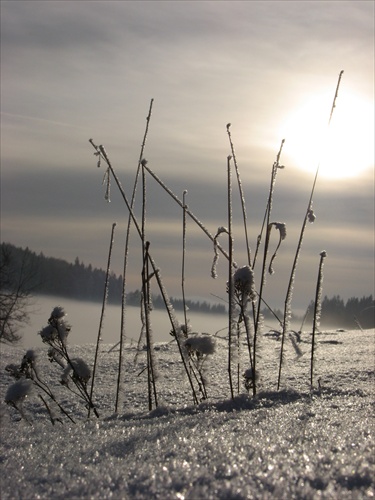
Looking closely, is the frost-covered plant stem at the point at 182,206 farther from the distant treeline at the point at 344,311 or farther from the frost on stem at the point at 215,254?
the distant treeline at the point at 344,311

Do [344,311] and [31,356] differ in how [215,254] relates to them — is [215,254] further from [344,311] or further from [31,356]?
[344,311]

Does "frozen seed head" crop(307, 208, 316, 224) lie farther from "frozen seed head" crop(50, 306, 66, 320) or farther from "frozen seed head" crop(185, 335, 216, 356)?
"frozen seed head" crop(50, 306, 66, 320)

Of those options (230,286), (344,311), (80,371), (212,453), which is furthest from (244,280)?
(344,311)

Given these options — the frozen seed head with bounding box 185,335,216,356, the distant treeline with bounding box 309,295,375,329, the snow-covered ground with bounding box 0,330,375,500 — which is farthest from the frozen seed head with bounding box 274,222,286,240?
the distant treeline with bounding box 309,295,375,329

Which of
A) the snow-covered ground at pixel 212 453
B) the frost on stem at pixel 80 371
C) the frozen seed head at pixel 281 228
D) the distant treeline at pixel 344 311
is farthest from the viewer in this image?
the distant treeline at pixel 344 311

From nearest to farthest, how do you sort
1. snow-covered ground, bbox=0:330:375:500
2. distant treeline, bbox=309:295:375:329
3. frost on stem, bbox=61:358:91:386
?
snow-covered ground, bbox=0:330:375:500 < frost on stem, bbox=61:358:91:386 < distant treeline, bbox=309:295:375:329

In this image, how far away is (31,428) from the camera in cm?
183

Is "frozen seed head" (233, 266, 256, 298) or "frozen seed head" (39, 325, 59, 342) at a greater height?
"frozen seed head" (233, 266, 256, 298)

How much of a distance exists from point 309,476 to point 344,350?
4213 mm

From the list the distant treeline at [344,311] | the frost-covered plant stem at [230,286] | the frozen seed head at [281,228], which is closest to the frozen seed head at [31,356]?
the frost-covered plant stem at [230,286]

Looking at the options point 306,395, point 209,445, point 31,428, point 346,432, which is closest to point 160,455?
point 209,445

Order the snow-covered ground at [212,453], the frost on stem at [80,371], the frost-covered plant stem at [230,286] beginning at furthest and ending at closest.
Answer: the frost on stem at [80,371], the frost-covered plant stem at [230,286], the snow-covered ground at [212,453]

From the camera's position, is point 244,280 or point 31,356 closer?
point 244,280

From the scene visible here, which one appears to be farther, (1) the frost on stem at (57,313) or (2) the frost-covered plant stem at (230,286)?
(1) the frost on stem at (57,313)
